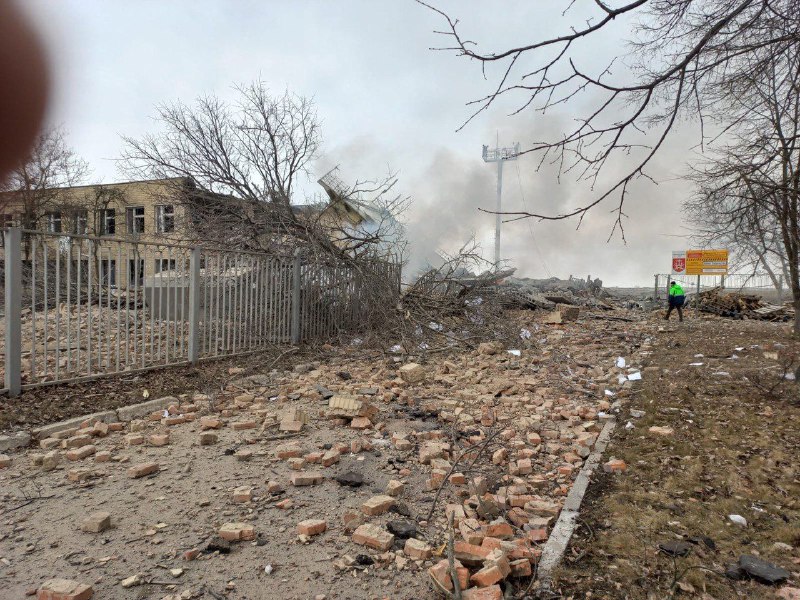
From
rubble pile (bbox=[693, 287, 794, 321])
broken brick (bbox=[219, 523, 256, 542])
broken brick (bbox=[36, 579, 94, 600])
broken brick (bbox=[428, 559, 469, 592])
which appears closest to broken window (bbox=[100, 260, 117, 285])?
broken brick (bbox=[219, 523, 256, 542])

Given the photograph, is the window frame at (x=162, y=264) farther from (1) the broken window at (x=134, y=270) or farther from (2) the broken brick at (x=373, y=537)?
(2) the broken brick at (x=373, y=537)

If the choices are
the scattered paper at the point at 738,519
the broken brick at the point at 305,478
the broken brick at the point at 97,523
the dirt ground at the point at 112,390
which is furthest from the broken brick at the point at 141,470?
the scattered paper at the point at 738,519

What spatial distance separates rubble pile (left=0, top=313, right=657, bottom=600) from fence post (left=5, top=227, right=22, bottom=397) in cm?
106

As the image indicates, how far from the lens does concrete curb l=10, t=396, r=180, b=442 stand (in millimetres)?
4078

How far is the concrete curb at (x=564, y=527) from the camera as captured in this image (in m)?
2.44

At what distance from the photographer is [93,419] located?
15.2 ft

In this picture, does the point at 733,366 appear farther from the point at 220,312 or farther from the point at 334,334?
the point at 220,312

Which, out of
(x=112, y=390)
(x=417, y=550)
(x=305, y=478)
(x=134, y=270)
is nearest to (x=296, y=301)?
(x=134, y=270)

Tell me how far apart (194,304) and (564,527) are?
5.73 m

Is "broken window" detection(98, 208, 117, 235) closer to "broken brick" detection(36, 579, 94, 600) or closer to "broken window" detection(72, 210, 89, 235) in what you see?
"broken window" detection(72, 210, 89, 235)

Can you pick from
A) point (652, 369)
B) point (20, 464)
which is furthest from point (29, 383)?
point (652, 369)

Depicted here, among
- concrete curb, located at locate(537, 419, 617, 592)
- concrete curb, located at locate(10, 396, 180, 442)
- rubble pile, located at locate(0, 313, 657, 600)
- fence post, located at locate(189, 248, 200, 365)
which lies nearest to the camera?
rubble pile, located at locate(0, 313, 657, 600)

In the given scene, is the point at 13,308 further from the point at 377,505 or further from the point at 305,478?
the point at 377,505

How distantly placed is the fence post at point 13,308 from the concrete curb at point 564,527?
5.13 meters
